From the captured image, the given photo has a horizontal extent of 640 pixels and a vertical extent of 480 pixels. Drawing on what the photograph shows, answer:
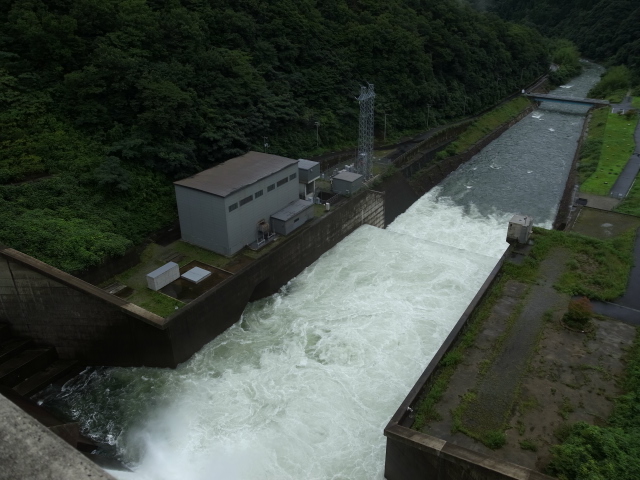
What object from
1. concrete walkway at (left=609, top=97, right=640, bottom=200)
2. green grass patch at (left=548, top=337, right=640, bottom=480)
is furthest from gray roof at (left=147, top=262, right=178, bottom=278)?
concrete walkway at (left=609, top=97, right=640, bottom=200)

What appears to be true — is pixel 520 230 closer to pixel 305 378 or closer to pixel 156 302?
pixel 305 378

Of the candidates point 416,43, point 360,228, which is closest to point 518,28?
point 416,43

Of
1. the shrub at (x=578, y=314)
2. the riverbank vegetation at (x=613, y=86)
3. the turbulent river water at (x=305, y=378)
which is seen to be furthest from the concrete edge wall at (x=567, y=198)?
the riverbank vegetation at (x=613, y=86)

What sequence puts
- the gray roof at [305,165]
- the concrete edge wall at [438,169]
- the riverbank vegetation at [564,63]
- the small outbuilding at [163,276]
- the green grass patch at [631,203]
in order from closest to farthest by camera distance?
the small outbuilding at [163,276], the gray roof at [305,165], the green grass patch at [631,203], the concrete edge wall at [438,169], the riverbank vegetation at [564,63]

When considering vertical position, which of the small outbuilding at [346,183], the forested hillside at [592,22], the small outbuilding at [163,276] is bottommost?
the small outbuilding at [163,276]

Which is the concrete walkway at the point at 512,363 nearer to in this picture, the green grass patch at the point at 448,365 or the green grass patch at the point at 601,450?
the green grass patch at the point at 448,365
